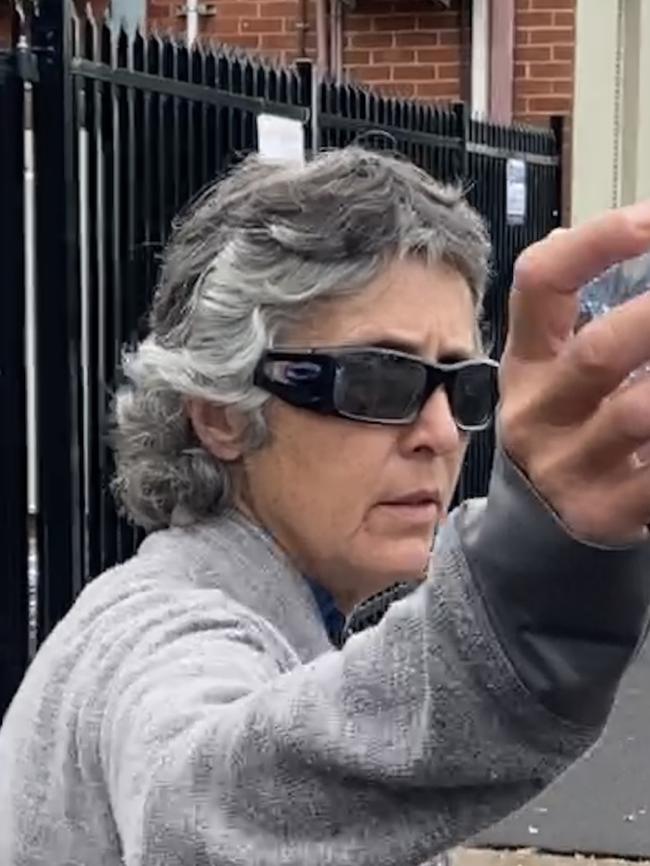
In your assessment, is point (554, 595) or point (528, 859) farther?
point (528, 859)

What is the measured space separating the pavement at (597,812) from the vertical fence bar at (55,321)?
1.40 m

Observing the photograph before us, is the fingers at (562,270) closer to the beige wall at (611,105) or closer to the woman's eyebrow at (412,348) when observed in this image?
the woman's eyebrow at (412,348)

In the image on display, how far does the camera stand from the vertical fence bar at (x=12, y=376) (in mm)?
5105

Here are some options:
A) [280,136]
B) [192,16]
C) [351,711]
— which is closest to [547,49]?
[192,16]

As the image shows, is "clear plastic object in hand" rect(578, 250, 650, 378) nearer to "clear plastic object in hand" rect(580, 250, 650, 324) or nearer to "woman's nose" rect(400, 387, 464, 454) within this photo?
"clear plastic object in hand" rect(580, 250, 650, 324)

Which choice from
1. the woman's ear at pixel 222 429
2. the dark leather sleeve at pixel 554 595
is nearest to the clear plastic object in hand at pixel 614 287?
the dark leather sleeve at pixel 554 595

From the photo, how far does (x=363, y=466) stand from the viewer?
2.27m

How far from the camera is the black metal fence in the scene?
514 centimetres

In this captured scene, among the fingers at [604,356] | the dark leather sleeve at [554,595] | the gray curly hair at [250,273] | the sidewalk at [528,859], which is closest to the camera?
the fingers at [604,356]

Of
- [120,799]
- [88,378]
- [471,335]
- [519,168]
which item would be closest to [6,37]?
[519,168]

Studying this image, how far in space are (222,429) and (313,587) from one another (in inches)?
9.0

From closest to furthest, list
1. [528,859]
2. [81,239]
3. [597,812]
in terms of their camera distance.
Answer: [81,239] < [528,859] < [597,812]

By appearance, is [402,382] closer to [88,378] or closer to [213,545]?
[213,545]

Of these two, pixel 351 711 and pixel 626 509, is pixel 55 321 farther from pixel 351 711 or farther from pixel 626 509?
pixel 626 509
